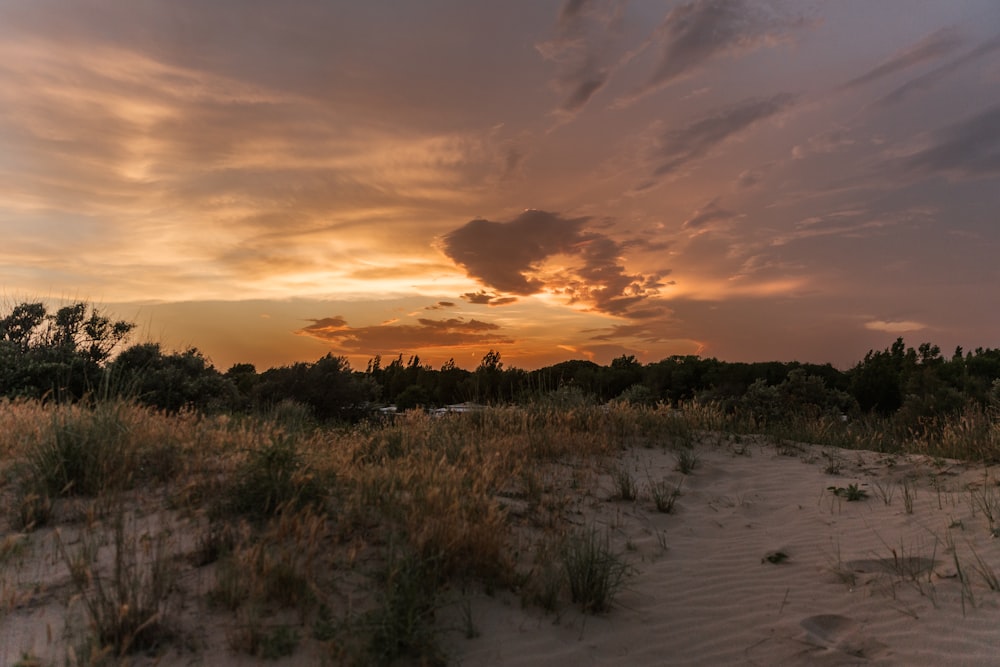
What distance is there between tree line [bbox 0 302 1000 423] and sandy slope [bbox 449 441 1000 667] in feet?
16.9

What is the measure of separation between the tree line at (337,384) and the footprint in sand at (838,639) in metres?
7.59

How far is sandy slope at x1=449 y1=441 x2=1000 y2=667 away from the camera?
477 centimetres

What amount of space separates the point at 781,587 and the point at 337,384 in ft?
49.2

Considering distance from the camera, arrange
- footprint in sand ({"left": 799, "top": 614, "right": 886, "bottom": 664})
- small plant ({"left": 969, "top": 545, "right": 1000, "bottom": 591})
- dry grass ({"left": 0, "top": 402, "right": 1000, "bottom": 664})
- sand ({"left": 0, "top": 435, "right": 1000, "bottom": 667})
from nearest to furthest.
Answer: dry grass ({"left": 0, "top": 402, "right": 1000, "bottom": 664}), sand ({"left": 0, "top": 435, "right": 1000, "bottom": 667}), footprint in sand ({"left": 799, "top": 614, "right": 886, "bottom": 664}), small plant ({"left": 969, "top": 545, "right": 1000, "bottom": 591})

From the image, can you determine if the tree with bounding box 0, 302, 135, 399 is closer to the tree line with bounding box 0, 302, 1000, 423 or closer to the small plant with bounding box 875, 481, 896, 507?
the tree line with bounding box 0, 302, 1000, 423

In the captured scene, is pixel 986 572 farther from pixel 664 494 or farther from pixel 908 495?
pixel 664 494

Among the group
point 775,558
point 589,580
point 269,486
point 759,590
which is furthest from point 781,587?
point 269,486

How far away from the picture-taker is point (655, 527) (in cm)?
759

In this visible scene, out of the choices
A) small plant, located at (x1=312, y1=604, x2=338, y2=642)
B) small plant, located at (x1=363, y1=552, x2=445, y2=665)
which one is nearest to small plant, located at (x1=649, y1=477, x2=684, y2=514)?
small plant, located at (x1=363, y1=552, x2=445, y2=665)

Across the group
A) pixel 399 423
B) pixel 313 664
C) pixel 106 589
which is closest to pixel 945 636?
pixel 313 664

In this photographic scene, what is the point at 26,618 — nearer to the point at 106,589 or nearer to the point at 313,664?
the point at 106,589

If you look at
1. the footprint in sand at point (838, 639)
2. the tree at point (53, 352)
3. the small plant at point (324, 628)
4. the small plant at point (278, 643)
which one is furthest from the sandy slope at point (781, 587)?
the tree at point (53, 352)

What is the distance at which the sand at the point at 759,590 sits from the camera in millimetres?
4641

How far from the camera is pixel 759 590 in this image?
19.7ft
